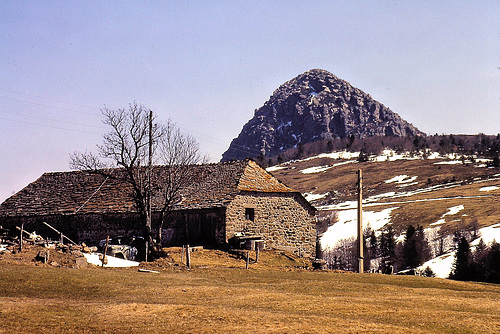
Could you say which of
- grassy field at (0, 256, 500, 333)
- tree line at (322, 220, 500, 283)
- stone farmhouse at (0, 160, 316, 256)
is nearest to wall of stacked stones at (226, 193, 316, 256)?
stone farmhouse at (0, 160, 316, 256)

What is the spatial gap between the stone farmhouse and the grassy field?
13835 millimetres

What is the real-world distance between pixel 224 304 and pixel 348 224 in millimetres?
112447

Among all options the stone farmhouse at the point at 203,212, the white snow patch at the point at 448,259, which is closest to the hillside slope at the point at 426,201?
the white snow patch at the point at 448,259

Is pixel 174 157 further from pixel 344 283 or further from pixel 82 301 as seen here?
pixel 82 301

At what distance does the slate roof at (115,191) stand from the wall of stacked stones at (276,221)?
0.70 m

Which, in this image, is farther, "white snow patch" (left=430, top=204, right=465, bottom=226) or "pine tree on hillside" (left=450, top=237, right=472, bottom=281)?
"white snow patch" (left=430, top=204, right=465, bottom=226)

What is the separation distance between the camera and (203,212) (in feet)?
136

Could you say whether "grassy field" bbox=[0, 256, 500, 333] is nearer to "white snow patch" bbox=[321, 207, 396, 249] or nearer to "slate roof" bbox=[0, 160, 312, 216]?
"slate roof" bbox=[0, 160, 312, 216]

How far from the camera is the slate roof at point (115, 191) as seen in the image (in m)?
42.5

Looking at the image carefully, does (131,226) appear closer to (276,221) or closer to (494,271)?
(276,221)

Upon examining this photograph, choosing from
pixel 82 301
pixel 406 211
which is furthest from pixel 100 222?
pixel 406 211

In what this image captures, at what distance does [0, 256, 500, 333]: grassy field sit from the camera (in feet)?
46.1

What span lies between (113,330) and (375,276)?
1842 cm

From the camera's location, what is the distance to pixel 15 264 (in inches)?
1027
